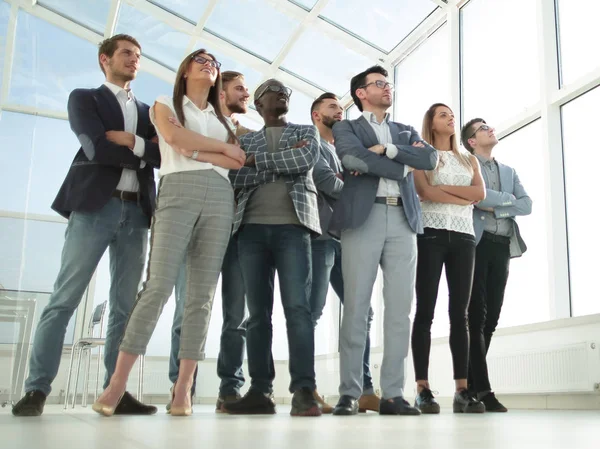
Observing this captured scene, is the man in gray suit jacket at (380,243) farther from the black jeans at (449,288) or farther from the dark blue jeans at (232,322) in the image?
the dark blue jeans at (232,322)

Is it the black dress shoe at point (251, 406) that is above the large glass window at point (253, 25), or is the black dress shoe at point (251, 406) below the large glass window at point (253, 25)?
below

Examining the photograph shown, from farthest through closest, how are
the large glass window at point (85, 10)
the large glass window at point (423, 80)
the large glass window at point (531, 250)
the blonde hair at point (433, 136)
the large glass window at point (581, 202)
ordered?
the large glass window at point (85, 10) < the large glass window at point (423, 80) < the large glass window at point (531, 250) < the large glass window at point (581, 202) < the blonde hair at point (433, 136)

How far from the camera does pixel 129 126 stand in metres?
2.43

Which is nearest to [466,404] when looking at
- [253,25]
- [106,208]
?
[106,208]

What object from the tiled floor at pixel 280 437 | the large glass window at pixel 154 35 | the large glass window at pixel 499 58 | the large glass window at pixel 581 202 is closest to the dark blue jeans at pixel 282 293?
the tiled floor at pixel 280 437

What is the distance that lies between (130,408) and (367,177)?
119 cm

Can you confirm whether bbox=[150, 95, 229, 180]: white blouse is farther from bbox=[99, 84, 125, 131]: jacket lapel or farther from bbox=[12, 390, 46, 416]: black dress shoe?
bbox=[12, 390, 46, 416]: black dress shoe

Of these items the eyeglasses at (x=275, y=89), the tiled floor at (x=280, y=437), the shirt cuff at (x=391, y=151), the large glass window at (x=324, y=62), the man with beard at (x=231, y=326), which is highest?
the large glass window at (x=324, y=62)

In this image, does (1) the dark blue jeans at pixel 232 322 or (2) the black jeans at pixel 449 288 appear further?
(2) the black jeans at pixel 449 288

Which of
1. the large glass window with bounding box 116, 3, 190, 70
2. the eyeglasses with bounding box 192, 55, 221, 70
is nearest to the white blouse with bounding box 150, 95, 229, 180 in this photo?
the eyeglasses with bounding box 192, 55, 221, 70

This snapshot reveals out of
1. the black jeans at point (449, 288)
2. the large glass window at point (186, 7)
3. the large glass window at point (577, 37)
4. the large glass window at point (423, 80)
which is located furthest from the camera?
the large glass window at point (186, 7)

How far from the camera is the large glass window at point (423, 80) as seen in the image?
18.4 feet

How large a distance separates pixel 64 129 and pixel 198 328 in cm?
552

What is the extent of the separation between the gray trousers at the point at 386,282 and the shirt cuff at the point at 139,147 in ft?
2.69
